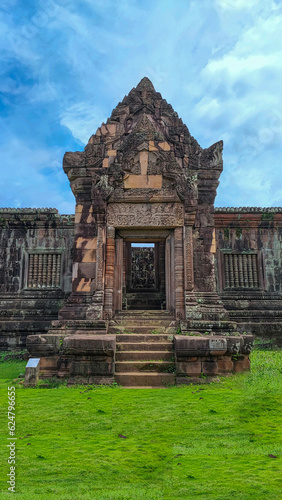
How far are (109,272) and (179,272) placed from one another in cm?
165

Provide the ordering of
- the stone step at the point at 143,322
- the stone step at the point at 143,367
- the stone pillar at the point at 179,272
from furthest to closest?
the stone pillar at the point at 179,272
the stone step at the point at 143,322
the stone step at the point at 143,367

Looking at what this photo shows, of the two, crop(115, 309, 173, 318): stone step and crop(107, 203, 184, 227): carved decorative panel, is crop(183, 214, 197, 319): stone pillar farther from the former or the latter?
crop(115, 309, 173, 318): stone step

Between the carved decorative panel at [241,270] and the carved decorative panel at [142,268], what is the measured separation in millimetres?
3572

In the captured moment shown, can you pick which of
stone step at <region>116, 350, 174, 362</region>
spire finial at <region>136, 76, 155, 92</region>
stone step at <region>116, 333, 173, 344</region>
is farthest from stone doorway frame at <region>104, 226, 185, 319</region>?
spire finial at <region>136, 76, 155, 92</region>

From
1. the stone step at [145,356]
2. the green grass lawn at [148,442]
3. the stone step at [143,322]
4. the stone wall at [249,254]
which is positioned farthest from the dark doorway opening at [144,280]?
the green grass lawn at [148,442]

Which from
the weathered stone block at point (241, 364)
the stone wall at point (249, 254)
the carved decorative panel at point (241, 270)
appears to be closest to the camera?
the weathered stone block at point (241, 364)

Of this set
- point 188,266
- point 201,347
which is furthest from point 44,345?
point 188,266

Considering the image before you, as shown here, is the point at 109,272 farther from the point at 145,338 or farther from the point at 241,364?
the point at 241,364

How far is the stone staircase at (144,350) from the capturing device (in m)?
6.46

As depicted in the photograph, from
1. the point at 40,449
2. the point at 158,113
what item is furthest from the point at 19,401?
the point at 158,113

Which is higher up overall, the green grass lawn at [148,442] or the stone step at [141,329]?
the stone step at [141,329]

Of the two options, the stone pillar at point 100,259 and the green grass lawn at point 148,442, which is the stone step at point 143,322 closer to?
the stone pillar at point 100,259

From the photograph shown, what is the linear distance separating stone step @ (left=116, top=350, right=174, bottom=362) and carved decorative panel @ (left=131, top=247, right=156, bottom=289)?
7.95 m

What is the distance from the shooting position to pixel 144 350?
715 cm
